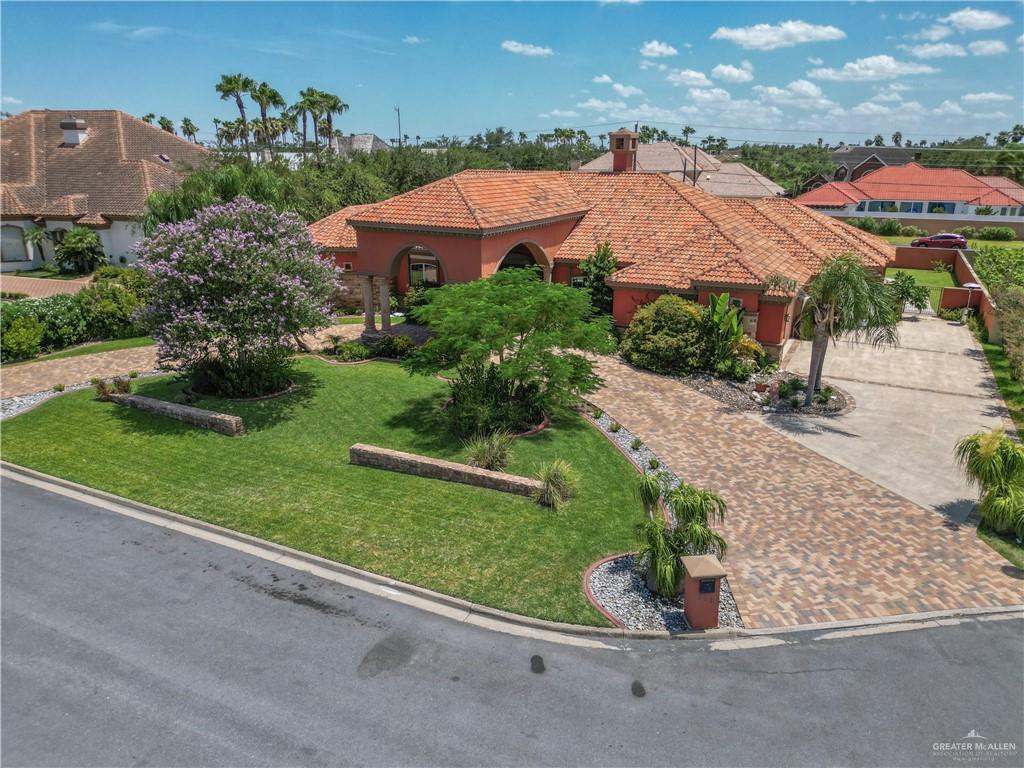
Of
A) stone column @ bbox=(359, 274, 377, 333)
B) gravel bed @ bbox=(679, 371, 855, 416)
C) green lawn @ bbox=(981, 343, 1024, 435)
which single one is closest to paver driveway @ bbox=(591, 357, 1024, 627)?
gravel bed @ bbox=(679, 371, 855, 416)

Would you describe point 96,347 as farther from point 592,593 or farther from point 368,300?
point 592,593

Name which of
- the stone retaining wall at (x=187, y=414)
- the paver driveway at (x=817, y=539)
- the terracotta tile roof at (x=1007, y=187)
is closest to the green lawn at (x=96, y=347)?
the stone retaining wall at (x=187, y=414)

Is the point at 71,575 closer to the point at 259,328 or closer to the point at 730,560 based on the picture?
the point at 259,328

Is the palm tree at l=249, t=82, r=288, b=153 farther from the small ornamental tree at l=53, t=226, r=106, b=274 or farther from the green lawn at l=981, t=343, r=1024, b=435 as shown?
the green lawn at l=981, t=343, r=1024, b=435

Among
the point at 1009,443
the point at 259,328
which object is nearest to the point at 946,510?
the point at 1009,443

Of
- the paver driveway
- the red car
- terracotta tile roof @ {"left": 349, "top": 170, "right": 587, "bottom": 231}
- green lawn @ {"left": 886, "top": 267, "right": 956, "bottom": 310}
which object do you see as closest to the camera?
the paver driveway

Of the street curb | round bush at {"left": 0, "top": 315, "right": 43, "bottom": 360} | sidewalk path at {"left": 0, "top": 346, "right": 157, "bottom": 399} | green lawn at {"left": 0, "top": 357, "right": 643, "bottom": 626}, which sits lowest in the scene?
the street curb
